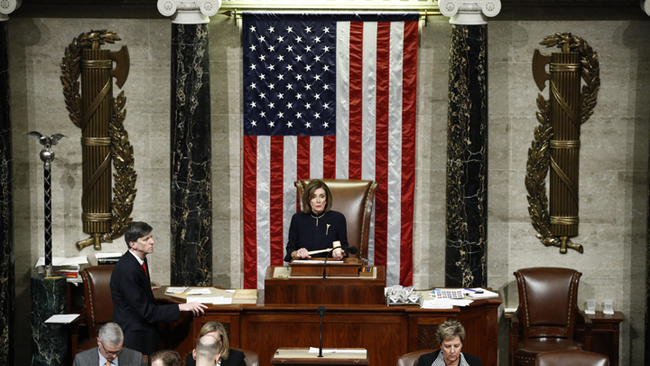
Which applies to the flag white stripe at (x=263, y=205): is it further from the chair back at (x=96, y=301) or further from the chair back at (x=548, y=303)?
Result: the chair back at (x=548, y=303)

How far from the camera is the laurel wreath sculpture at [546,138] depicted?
8.67m

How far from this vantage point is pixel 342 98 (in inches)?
345

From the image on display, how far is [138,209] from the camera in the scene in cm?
904

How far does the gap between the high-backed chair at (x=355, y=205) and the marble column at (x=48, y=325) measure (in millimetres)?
2862

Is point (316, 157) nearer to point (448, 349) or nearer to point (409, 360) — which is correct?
point (409, 360)

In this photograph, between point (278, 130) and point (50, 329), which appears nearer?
point (50, 329)

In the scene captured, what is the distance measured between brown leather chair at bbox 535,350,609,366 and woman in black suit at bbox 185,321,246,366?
2.17 m

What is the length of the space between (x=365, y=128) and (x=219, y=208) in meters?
2.05

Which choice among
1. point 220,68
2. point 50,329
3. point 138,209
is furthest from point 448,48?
point 50,329

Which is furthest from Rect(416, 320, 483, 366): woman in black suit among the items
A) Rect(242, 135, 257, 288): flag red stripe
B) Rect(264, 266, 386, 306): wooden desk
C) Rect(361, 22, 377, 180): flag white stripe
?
Rect(242, 135, 257, 288): flag red stripe

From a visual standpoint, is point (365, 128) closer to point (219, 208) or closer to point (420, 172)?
point (420, 172)

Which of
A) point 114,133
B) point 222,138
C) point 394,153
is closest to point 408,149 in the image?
point 394,153

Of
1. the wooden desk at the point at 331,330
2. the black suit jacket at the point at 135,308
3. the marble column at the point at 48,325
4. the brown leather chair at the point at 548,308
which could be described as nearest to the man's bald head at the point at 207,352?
the black suit jacket at the point at 135,308

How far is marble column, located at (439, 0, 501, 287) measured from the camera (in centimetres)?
833
